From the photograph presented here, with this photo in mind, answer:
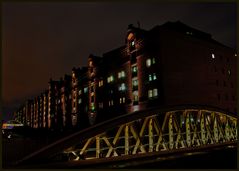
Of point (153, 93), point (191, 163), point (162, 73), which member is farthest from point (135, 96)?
point (191, 163)

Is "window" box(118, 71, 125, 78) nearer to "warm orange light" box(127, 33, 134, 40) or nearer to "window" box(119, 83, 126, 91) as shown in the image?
"window" box(119, 83, 126, 91)

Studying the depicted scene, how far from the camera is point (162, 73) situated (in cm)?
3931

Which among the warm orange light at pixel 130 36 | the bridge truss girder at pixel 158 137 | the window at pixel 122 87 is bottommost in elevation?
the bridge truss girder at pixel 158 137

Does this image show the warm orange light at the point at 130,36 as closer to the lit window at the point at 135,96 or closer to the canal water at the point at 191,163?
the lit window at the point at 135,96

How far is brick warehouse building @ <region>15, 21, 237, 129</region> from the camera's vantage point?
132 feet

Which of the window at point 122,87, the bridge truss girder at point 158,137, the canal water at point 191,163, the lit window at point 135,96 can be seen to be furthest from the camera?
the window at point 122,87

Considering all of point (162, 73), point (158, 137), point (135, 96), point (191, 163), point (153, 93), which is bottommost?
point (191, 163)

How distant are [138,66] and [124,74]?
5387 mm

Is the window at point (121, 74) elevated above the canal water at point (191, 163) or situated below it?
above

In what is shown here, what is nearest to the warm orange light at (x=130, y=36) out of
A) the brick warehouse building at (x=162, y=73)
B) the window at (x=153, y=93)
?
the brick warehouse building at (x=162, y=73)

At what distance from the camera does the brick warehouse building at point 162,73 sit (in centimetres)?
4016

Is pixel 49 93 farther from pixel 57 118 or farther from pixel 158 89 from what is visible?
pixel 158 89

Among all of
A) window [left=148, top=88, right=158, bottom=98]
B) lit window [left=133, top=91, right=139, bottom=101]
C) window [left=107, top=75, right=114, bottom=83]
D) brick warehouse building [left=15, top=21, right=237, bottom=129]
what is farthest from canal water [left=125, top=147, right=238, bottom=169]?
window [left=107, top=75, right=114, bottom=83]

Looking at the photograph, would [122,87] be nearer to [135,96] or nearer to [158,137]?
[135,96]
